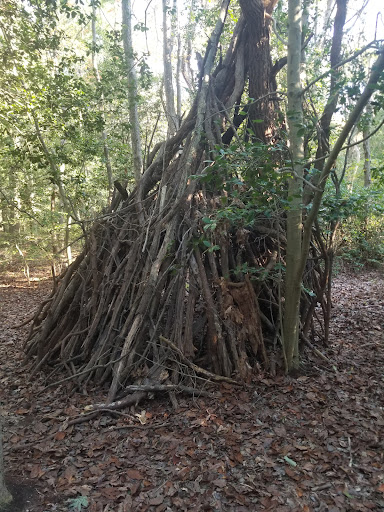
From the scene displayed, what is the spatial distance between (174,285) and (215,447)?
6.21ft

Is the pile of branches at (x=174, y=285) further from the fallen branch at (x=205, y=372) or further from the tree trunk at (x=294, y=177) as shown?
Answer: the tree trunk at (x=294, y=177)

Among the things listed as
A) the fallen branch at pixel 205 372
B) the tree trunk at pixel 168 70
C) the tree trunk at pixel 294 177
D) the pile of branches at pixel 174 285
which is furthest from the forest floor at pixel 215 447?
the tree trunk at pixel 168 70

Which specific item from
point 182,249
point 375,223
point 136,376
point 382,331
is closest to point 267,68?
point 182,249

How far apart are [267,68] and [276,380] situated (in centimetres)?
453

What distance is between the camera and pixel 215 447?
3074 millimetres

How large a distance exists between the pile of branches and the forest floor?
1.29 feet

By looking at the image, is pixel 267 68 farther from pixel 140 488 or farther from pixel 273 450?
pixel 140 488

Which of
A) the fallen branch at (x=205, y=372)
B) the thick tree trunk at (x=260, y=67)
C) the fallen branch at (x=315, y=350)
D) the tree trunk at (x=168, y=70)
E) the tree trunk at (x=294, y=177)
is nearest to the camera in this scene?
the tree trunk at (x=294, y=177)

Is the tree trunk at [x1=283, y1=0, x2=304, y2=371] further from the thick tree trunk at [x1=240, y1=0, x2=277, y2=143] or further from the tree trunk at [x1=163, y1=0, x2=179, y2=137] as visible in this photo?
the tree trunk at [x1=163, y1=0, x2=179, y2=137]

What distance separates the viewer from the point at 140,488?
269cm

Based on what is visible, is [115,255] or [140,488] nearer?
[140,488]

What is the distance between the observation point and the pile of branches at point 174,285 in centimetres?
405

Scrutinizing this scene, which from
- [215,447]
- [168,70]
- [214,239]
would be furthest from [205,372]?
[168,70]

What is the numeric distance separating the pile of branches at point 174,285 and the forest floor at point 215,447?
39 centimetres
